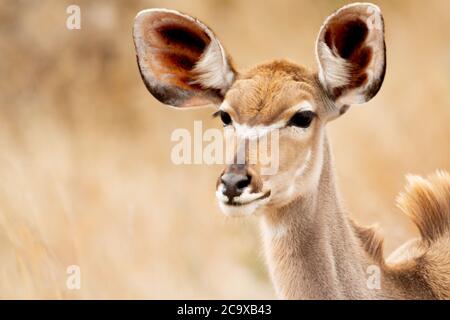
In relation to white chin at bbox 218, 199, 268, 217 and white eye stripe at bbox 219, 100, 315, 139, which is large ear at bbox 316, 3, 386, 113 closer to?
white eye stripe at bbox 219, 100, 315, 139

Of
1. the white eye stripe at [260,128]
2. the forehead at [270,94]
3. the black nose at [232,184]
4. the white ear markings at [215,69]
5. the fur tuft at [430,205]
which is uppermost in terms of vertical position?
the white ear markings at [215,69]

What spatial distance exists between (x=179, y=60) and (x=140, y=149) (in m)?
5.20

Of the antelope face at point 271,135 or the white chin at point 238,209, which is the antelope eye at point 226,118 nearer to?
the antelope face at point 271,135

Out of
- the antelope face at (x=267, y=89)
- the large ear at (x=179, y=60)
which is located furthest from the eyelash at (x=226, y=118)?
the large ear at (x=179, y=60)

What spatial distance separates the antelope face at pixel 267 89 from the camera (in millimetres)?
6039

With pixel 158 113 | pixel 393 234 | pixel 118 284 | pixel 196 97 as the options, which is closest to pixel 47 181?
pixel 118 284

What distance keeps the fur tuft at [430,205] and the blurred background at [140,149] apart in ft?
6.92

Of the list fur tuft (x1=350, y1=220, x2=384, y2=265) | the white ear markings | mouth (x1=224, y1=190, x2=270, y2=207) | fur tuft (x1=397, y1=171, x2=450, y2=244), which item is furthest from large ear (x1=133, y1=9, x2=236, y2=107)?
fur tuft (x1=397, y1=171, x2=450, y2=244)

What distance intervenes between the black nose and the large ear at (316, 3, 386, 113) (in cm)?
99

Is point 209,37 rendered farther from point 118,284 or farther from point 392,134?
point 392,134

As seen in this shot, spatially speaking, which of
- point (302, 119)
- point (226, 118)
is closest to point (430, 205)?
point (302, 119)

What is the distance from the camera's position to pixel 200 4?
44.3 feet

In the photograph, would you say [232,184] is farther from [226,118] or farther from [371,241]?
[371,241]

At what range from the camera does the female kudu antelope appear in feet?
20.4
